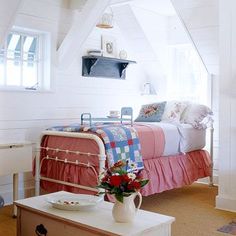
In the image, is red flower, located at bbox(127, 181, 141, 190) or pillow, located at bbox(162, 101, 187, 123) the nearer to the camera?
red flower, located at bbox(127, 181, 141, 190)

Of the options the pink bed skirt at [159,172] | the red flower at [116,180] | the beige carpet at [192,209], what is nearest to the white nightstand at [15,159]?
the pink bed skirt at [159,172]

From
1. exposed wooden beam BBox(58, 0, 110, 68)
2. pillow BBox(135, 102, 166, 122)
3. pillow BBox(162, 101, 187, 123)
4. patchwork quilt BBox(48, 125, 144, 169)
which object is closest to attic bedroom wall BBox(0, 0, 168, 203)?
exposed wooden beam BBox(58, 0, 110, 68)

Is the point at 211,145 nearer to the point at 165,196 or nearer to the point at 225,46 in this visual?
the point at 165,196

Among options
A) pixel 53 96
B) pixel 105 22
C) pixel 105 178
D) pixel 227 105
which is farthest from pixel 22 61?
pixel 105 178

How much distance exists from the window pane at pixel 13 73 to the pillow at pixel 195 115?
6.49ft

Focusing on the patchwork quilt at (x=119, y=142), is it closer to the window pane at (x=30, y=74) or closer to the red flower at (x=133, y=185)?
the window pane at (x=30, y=74)

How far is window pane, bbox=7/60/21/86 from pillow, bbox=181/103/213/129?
1.98 m

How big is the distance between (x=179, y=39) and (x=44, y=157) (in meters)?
2.70

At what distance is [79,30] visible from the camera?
4.36m

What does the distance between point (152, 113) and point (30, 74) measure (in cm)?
155

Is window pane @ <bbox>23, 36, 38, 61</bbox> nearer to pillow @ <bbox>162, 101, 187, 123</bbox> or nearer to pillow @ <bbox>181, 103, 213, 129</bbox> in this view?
pillow @ <bbox>162, 101, 187, 123</bbox>

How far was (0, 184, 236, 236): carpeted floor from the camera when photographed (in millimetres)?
3330

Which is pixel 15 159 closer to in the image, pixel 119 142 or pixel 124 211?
pixel 119 142

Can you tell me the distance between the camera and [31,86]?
4426 mm
